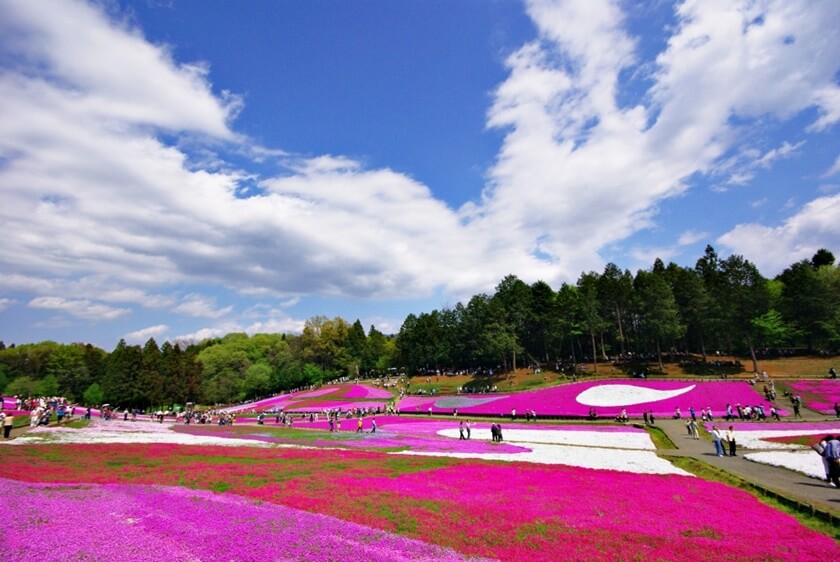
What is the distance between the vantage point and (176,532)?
1125 cm

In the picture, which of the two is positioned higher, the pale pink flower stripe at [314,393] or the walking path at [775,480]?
the pale pink flower stripe at [314,393]

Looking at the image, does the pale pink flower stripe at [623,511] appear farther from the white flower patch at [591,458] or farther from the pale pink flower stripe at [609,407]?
the pale pink flower stripe at [609,407]

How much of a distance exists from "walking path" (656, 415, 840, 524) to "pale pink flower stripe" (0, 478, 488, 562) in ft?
44.2

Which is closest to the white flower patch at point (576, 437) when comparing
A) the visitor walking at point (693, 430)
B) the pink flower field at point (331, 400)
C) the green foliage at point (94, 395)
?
the visitor walking at point (693, 430)

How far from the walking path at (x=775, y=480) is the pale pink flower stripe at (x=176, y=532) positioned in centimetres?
1347

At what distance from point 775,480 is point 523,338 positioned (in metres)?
84.3

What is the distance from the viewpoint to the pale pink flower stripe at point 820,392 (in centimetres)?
4404

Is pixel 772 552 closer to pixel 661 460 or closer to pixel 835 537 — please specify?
pixel 835 537

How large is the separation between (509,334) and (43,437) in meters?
76.0

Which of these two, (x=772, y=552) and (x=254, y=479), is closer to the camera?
(x=772, y=552)

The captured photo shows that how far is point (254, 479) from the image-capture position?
18453 mm

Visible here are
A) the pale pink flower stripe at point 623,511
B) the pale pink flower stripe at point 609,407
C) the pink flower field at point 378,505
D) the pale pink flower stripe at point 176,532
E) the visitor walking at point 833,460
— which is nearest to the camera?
the pale pink flower stripe at point 176,532

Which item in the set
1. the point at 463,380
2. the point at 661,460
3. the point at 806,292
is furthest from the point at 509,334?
the point at 661,460

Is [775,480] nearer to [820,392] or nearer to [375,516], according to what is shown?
[375,516]
